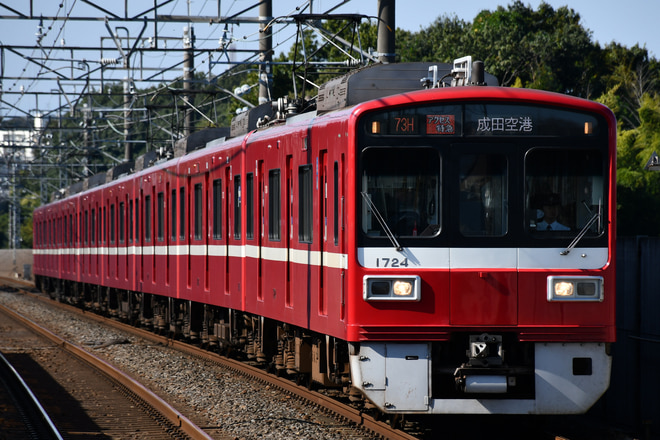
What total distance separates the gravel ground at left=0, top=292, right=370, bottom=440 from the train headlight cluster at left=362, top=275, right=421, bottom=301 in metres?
1.46

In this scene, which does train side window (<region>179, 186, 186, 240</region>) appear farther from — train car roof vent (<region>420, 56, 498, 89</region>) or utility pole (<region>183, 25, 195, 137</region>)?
train car roof vent (<region>420, 56, 498, 89</region>)

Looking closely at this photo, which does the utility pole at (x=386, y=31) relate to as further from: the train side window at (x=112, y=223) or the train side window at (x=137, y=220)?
the train side window at (x=112, y=223)

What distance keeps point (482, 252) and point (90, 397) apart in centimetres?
606

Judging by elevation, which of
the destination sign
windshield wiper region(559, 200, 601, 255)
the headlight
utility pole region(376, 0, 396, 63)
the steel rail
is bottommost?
the steel rail

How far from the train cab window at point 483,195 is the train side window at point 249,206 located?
458 centimetres

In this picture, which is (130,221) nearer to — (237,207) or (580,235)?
(237,207)

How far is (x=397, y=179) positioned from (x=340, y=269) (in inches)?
36.2

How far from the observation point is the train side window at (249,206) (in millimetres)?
12867

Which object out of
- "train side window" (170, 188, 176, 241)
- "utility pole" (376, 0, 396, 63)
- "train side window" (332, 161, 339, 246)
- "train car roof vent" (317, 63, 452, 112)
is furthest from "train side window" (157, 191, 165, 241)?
"train side window" (332, 161, 339, 246)

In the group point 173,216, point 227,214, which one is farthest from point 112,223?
point 227,214

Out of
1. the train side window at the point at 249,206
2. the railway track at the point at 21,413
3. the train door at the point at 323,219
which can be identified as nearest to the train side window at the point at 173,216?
the railway track at the point at 21,413

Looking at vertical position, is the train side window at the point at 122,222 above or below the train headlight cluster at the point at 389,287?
above

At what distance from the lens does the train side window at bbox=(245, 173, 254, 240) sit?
1287 centimetres

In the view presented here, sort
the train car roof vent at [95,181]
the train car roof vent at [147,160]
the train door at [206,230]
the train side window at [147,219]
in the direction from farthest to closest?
1. the train car roof vent at [95,181]
2. the train car roof vent at [147,160]
3. the train side window at [147,219]
4. the train door at [206,230]
